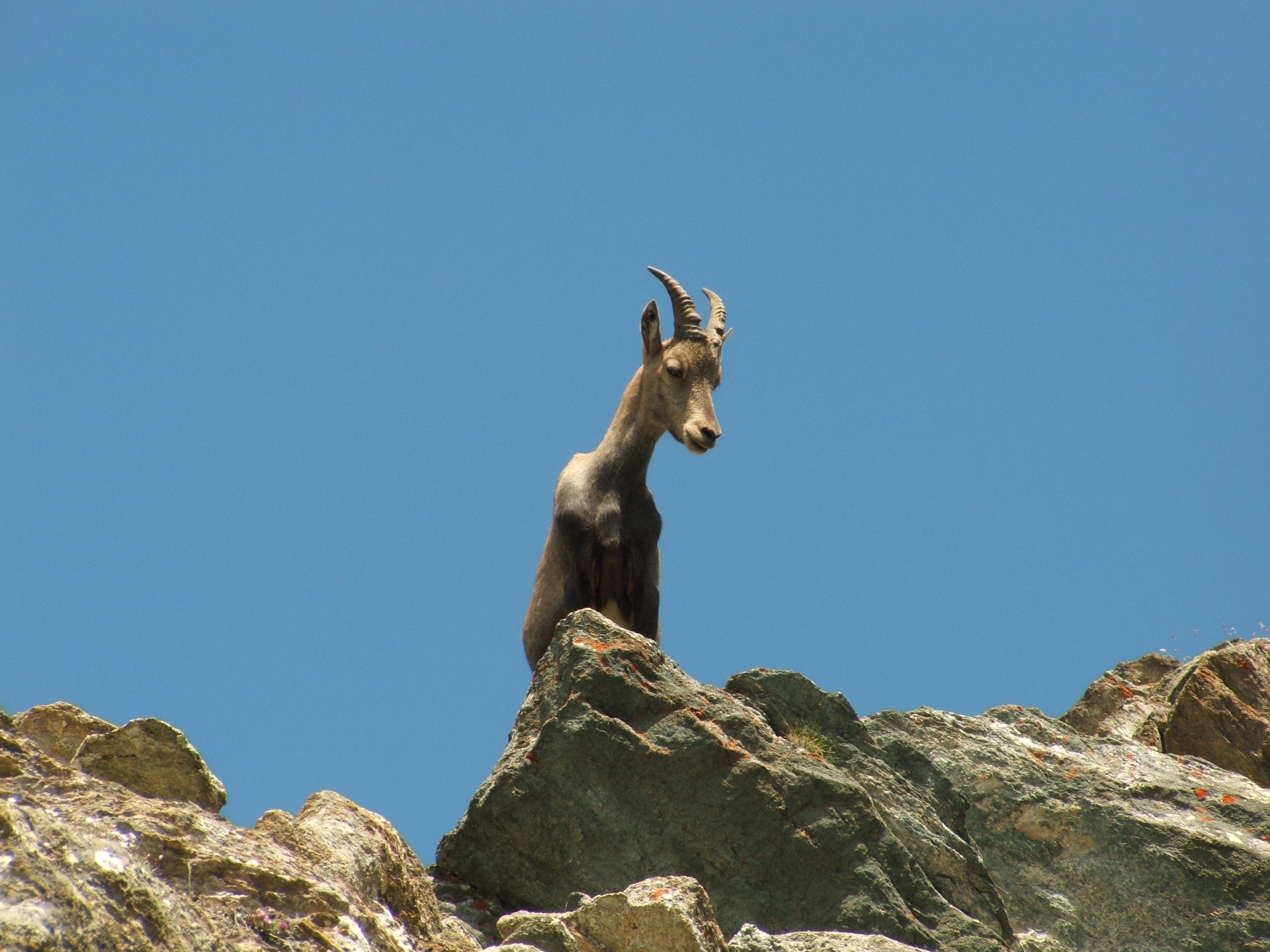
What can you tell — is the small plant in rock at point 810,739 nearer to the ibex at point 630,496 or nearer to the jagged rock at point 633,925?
the jagged rock at point 633,925

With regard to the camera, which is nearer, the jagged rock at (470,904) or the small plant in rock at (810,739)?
the jagged rock at (470,904)

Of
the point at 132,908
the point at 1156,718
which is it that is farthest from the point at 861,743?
the point at 132,908

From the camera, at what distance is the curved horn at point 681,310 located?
389 inches

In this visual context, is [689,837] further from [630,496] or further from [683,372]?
[683,372]

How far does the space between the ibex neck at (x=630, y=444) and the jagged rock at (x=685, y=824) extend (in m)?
3.79

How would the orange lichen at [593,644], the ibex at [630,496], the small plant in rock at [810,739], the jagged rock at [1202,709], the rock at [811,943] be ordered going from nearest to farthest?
the rock at [811,943]
the orange lichen at [593,644]
the small plant in rock at [810,739]
the jagged rock at [1202,709]
the ibex at [630,496]

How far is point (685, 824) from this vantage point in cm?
525

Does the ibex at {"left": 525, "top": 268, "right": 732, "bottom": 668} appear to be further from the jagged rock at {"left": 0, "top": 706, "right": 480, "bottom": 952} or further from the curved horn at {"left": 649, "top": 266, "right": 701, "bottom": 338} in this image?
the jagged rock at {"left": 0, "top": 706, "right": 480, "bottom": 952}

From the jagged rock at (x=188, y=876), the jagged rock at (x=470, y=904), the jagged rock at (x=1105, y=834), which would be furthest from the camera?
the jagged rock at (x=1105, y=834)

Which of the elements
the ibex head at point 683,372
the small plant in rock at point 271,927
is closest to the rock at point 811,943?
the small plant in rock at point 271,927

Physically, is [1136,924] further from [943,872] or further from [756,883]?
[756,883]

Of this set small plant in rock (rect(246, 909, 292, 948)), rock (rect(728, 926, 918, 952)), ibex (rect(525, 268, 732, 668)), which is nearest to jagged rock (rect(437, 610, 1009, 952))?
rock (rect(728, 926, 918, 952))

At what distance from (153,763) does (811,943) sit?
2287mm

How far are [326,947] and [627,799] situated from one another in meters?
2.15
